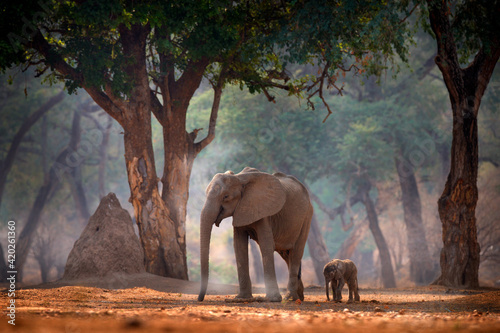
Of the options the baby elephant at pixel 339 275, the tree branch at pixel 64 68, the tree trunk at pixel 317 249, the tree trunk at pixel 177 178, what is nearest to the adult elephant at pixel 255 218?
the baby elephant at pixel 339 275

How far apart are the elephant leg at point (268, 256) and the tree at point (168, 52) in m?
5.08

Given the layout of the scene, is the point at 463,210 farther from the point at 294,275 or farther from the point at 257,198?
the point at 257,198

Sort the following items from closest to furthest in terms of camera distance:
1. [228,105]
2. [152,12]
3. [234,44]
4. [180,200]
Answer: [152,12]
[234,44]
[180,200]
[228,105]

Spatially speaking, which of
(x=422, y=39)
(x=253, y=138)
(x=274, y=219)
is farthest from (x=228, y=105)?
(x=274, y=219)

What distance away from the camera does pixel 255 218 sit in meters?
9.86

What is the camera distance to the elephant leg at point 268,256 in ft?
Answer: 32.5

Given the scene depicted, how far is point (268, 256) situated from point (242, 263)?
58 centimetres

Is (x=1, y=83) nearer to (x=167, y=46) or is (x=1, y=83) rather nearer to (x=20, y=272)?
(x=20, y=272)

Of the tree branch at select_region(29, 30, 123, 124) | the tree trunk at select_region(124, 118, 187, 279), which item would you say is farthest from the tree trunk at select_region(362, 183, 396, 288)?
the tree branch at select_region(29, 30, 123, 124)

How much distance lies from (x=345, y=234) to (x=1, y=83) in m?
30.1

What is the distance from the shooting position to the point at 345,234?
47.7 metres

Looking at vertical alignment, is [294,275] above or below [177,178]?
below

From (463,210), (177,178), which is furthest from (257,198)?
(463,210)

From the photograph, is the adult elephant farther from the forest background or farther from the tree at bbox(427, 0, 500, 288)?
the forest background
